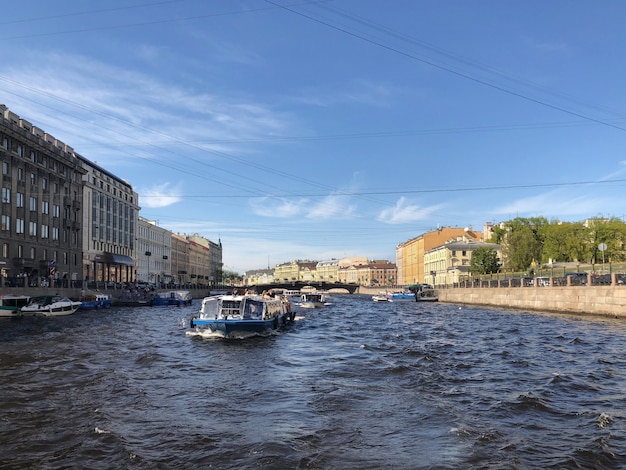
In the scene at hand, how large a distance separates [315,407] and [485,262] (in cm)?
9916

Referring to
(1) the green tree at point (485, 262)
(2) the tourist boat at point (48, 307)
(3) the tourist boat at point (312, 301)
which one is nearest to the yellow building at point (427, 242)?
(1) the green tree at point (485, 262)

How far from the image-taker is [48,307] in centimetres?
4812

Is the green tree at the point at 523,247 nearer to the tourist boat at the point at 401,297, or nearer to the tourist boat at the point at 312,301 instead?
the tourist boat at the point at 401,297

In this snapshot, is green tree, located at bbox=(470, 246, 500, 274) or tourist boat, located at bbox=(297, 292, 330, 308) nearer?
tourist boat, located at bbox=(297, 292, 330, 308)

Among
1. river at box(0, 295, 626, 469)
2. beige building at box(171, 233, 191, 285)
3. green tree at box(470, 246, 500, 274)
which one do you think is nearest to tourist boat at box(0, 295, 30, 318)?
river at box(0, 295, 626, 469)

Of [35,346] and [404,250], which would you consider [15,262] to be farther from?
[404,250]

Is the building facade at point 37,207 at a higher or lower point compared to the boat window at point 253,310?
higher

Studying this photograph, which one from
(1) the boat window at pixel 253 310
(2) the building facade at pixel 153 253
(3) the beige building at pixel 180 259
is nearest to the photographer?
(1) the boat window at pixel 253 310

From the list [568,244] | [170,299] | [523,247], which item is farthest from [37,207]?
[568,244]

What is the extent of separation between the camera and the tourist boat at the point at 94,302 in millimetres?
58769

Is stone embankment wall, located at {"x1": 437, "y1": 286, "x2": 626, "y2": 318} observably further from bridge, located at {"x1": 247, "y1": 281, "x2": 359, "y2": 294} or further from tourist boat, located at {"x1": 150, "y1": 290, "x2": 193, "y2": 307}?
bridge, located at {"x1": 247, "y1": 281, "x2": 359, "y2": 294}

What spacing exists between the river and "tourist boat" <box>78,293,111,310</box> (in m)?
35.1

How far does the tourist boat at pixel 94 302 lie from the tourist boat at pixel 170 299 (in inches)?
406

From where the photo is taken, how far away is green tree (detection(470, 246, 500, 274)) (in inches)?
4183
